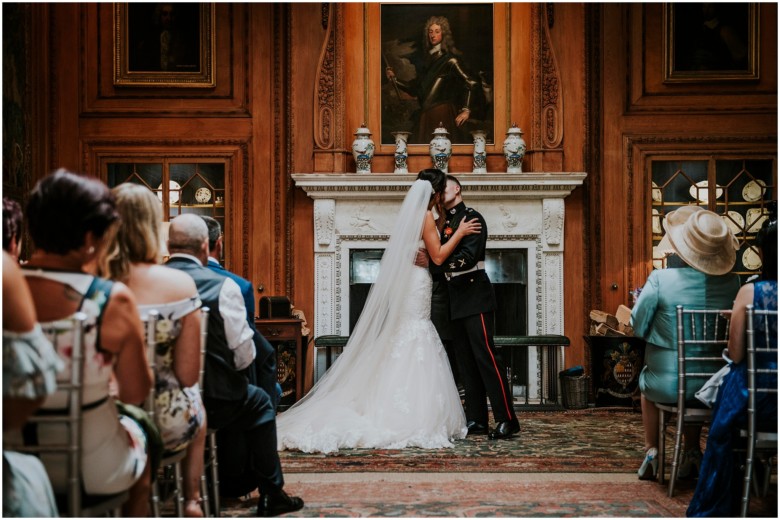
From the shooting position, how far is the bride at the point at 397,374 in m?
5.48

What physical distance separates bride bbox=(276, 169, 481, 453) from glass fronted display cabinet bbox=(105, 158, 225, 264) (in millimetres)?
2797

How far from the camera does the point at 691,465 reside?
449cm

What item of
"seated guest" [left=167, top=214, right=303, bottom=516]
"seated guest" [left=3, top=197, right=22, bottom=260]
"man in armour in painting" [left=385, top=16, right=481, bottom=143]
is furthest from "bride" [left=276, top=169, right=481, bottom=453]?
"seated guest" [left=3, top=197, right=22, bottom=260]

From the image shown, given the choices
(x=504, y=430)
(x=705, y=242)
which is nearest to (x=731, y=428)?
(x=705, y=242)

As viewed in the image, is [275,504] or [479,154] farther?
[479,154]

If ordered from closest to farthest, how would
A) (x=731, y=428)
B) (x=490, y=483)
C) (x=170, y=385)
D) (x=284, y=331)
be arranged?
(x=170, y=385)
(x=731, y=428)
(x=490, y=483)
(x=284, y=331)

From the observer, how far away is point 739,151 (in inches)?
320

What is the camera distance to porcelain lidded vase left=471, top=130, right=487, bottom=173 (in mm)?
8070

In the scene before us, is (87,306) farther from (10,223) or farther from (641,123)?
(641,123)

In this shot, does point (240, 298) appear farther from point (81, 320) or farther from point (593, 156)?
point (593, 156)

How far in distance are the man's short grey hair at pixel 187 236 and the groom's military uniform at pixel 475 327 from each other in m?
2.60

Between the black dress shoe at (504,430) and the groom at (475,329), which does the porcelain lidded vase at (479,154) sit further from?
the black dress shoe at (504,430)

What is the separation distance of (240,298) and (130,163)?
502 cm

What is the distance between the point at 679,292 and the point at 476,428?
208cm
